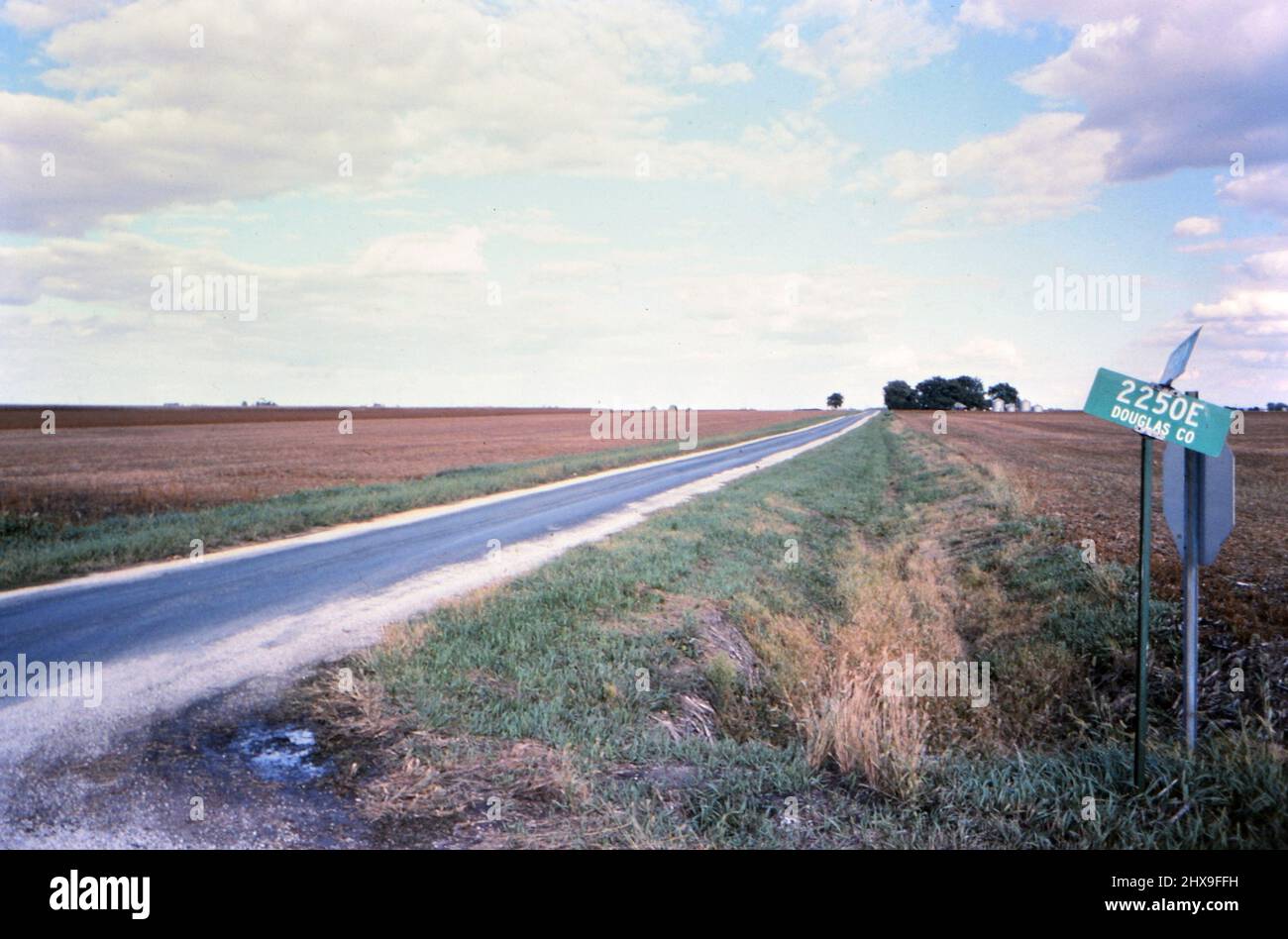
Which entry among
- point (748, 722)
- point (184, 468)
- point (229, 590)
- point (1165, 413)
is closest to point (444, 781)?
point (748, 722)

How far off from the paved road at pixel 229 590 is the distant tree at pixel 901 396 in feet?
484

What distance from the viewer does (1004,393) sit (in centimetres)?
14050

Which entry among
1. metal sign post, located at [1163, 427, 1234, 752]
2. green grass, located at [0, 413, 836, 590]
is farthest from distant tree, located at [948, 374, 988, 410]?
metal sign post, located at [1163, 427, 1234, 752]

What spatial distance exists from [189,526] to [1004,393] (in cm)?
14551

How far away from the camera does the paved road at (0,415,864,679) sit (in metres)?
8.16

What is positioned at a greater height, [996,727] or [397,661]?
[397,661]

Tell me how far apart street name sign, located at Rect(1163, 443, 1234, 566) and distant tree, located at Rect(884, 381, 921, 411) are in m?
155

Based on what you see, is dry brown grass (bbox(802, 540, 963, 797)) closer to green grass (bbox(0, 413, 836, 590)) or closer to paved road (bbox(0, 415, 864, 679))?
paved road (bbox(0, 415, 864, 679))

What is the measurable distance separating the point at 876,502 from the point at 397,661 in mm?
19845

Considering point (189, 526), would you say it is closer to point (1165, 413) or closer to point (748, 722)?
point (748, 722)
